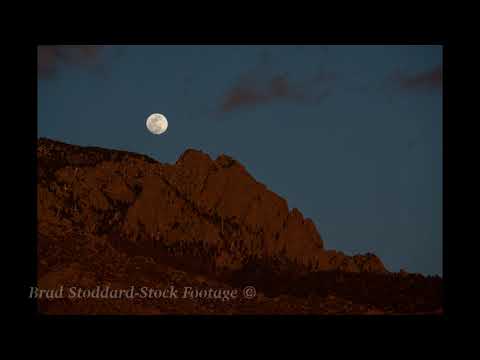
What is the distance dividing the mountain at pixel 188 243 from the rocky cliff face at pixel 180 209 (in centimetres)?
6

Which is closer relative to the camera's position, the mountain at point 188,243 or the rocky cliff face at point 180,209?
the mountain at point 188,243

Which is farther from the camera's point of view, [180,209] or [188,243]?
[180,209]

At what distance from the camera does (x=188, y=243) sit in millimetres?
33906

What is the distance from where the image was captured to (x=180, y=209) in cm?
3691

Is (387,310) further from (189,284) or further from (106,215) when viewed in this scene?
(106,215)

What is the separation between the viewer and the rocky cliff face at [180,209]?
107 feet

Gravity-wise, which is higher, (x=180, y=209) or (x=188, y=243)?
(x=180, y=209)

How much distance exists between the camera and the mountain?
23.5 meters

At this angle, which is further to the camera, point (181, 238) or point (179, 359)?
point (181, 238)

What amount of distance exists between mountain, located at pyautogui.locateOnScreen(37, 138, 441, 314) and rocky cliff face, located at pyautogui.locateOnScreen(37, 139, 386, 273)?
2.4 inches

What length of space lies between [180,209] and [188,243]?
3.43 m
